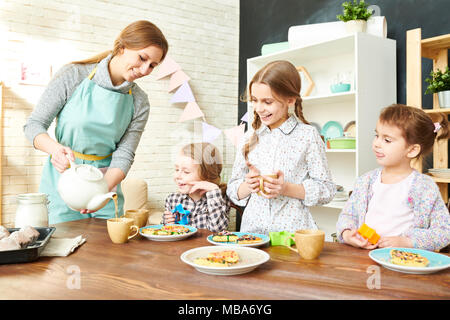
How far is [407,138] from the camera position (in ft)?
5.17

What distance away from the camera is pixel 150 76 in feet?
13.7

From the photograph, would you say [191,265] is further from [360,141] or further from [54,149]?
[360,141]

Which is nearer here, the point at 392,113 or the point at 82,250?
the point at 82,250

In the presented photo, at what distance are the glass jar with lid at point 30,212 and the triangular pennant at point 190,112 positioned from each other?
3077 millimetres

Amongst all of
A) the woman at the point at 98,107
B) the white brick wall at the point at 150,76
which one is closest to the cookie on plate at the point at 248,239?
the woman at the point at 98,107

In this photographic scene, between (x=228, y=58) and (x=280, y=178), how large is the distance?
12.1 feet

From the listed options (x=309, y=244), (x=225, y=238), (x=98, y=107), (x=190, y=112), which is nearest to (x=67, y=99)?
(x=98, y=107)

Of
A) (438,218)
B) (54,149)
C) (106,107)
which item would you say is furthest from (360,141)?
(54,149)

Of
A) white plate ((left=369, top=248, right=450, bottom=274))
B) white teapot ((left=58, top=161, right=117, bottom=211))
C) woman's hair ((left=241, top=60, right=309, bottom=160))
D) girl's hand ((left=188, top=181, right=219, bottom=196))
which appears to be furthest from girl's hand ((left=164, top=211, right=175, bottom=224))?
white plate ((left=369, top=248, right=450, bottom=274))

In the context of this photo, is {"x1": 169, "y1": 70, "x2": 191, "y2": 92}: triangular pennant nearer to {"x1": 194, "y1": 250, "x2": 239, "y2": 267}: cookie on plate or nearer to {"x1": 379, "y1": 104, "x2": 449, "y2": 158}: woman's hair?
{"x1": 379, "y1": 104, "x2": 449, "y2": 158}: woman's hair

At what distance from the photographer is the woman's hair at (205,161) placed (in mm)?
1960

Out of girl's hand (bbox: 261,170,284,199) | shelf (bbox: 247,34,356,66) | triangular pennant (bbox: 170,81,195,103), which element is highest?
shelf (bbox: 247,34,356,66)

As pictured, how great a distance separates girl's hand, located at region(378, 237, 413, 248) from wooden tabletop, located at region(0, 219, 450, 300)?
10 cm

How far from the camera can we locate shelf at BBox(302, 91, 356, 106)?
3178mm
